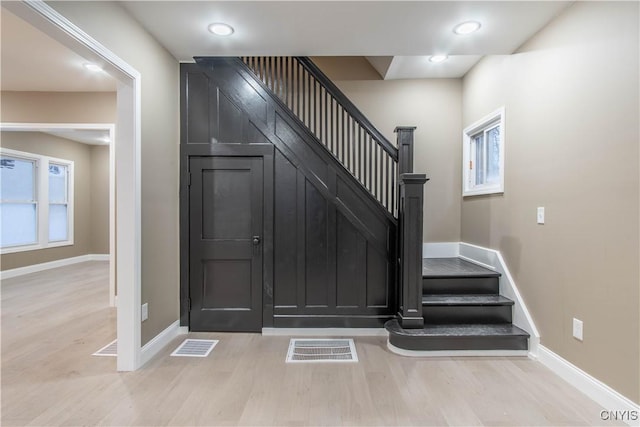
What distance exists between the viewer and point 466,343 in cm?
270

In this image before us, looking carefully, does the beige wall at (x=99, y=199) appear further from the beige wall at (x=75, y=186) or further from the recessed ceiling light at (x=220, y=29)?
the recessed ceiling light at (x=220, y=29)

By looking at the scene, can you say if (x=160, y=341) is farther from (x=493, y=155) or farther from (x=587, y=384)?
(x=493, y=155)

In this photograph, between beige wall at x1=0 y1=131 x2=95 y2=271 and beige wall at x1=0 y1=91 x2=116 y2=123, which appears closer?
beige wall at x1=0 y1=91 x2=116 y2=123

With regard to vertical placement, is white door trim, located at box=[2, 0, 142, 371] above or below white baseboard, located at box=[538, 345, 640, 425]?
above

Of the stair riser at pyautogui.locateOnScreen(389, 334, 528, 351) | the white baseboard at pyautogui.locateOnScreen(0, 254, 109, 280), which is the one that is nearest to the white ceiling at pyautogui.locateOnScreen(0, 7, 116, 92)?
the white baseboard at pyautogui.locateOnScreen(0, 254, 109, 280)

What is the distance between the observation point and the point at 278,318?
317 cm

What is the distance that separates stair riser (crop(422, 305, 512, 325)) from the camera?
115 inches

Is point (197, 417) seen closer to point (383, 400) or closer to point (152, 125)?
point (383, 400)

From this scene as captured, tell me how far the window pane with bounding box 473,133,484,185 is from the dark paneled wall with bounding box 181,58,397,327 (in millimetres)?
1444

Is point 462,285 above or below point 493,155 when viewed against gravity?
below

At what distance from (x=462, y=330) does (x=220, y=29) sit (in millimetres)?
3272

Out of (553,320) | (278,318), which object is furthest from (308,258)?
(553,320)

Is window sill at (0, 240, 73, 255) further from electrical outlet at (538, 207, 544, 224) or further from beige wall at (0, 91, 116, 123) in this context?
electrical outlet at (538, 207, 544, 224)

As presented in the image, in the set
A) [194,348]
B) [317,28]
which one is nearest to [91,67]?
[317,28]
